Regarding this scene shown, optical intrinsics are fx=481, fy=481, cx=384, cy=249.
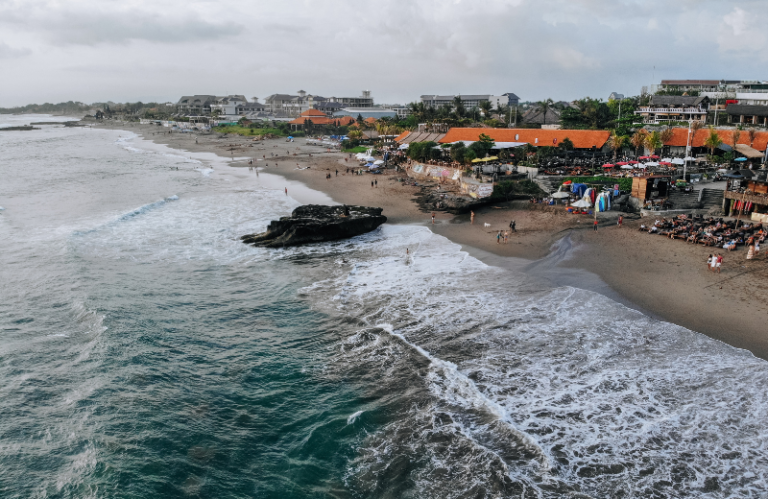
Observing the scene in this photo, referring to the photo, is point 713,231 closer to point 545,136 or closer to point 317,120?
point 545,136

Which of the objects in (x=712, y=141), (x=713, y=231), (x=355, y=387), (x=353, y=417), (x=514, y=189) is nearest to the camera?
(x=353, y=417)

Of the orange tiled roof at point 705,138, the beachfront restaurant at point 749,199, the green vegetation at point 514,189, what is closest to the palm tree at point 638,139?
the orange tiled roof at point 705,138

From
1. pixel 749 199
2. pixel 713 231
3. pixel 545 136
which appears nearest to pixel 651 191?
pixel 749 199

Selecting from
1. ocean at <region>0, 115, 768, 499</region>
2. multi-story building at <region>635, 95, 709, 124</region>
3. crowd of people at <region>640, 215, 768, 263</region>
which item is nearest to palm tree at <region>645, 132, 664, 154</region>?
multi-story building at <region>635, 95, 709, 124</region>

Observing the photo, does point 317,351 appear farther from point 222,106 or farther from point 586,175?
point 222,106

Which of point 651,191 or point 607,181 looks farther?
point 607,181

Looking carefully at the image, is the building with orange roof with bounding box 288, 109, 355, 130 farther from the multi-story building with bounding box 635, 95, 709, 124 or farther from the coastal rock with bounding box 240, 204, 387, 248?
the coastal rock with bounding box 240, 204, 387, 248
